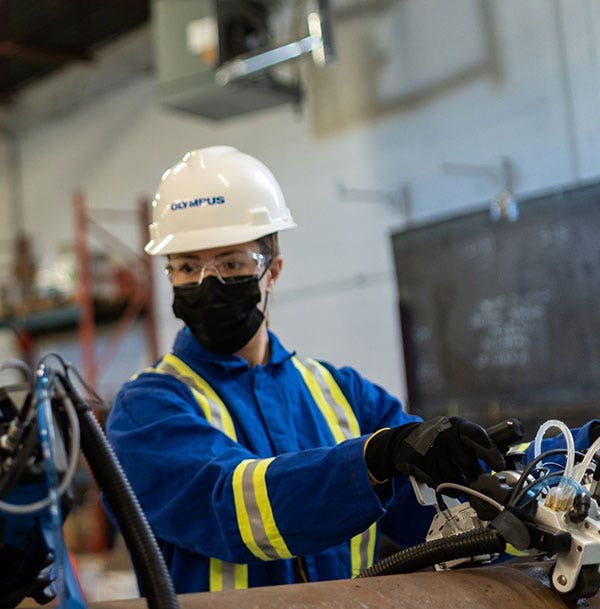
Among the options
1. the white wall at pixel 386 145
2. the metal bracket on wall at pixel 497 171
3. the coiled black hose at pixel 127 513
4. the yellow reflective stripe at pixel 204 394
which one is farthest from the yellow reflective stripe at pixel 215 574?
the white wall at pixel 386 145

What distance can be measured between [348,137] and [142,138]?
103 inches

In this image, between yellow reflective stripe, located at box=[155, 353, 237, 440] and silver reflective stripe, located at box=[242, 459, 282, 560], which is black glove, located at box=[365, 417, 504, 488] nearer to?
silver reflective stripe, located at box=[242, 459, 282, 560]

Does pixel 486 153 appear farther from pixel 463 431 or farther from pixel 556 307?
pixel 463 431

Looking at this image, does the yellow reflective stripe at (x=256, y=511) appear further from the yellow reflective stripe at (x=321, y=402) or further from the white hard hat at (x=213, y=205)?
the white hard hat at (x=213, y=205)

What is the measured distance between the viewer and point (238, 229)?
2.26m

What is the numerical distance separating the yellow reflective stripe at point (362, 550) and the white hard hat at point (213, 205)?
68 cm

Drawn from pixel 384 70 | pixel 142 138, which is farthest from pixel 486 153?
pixel 142 138

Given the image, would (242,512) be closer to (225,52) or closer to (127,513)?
(127,513)

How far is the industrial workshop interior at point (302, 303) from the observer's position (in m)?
1.42

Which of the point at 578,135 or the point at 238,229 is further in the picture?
the point at 578,135

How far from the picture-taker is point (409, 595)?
1.41 m

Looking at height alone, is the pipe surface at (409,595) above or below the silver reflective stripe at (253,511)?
below

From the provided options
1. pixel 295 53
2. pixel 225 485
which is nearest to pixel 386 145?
pixel 295 53

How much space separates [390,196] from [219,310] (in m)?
4.93
